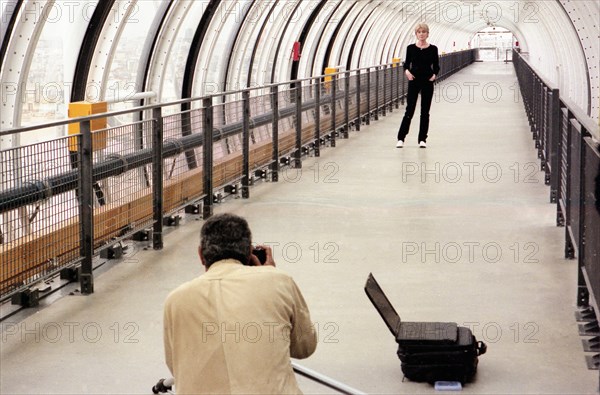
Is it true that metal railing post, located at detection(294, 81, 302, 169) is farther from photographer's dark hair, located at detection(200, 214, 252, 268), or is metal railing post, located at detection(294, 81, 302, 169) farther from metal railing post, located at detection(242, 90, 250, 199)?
photographer's dark hair, located at detection(200, 214, 252, 268)

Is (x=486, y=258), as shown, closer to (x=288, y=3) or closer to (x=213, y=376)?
(x=213, y=376)

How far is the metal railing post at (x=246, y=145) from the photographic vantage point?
420 inches

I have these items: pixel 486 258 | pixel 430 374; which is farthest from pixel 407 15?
pixel 430 374

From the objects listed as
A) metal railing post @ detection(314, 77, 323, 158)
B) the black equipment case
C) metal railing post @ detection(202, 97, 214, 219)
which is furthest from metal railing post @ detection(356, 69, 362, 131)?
the black equipment case

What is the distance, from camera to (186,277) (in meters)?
7.09

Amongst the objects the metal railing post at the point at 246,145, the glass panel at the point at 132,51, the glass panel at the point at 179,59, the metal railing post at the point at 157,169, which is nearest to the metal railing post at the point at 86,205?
the metal railing post at the point at 157,169

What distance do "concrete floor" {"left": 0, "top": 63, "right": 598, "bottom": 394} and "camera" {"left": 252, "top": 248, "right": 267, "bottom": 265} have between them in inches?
55.1

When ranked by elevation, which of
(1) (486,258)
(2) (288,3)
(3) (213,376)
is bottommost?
(1) (486,258)

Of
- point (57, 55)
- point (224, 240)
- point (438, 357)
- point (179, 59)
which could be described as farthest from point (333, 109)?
point (224, 240)

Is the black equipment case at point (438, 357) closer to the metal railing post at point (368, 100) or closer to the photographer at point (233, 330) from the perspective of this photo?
the photographer at point (233, 330)

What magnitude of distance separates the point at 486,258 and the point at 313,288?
160 cm

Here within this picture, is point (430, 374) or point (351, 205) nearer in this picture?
point (430, 374)

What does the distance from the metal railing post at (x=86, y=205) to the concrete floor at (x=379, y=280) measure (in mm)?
131

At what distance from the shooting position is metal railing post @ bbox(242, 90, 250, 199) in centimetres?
1068
